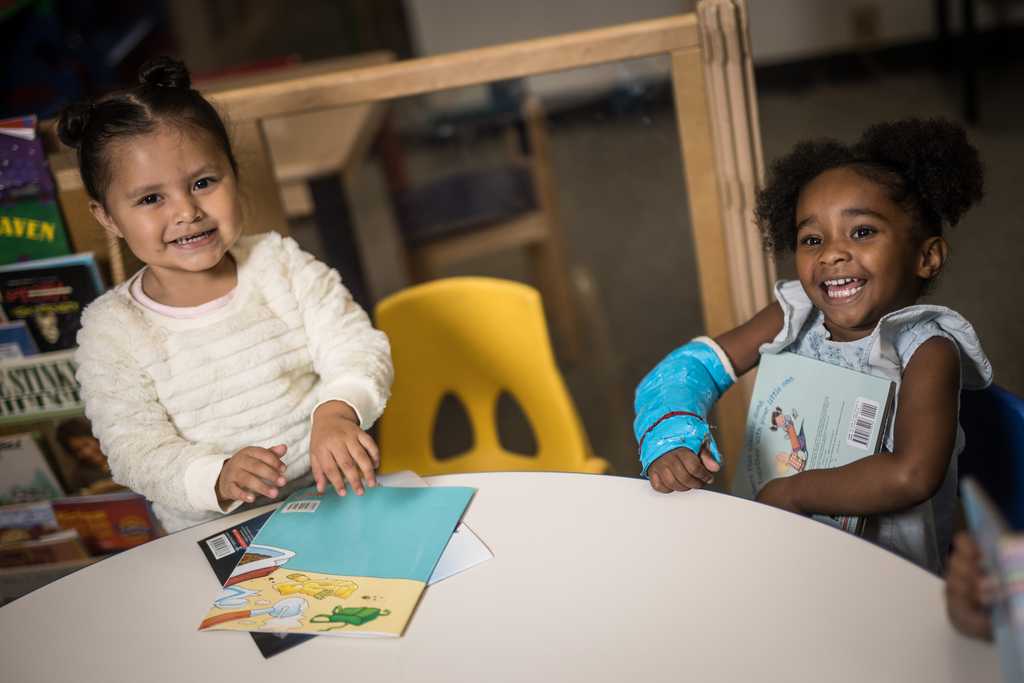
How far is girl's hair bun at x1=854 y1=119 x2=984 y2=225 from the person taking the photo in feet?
3.66

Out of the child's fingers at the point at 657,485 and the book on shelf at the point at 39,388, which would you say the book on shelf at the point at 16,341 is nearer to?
the book on shelf at the point at 39,388

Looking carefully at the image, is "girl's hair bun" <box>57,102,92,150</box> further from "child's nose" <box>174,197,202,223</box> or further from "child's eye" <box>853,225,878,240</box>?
"child's eye" <box>853,225,878,240</box>

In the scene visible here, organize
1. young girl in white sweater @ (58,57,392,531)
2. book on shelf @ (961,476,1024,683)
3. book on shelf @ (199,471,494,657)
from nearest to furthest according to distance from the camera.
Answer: book on shelf @ (961,476,1024,683) < book on shelf @ (199,471,494,657) < young girl in white sweater @ (58,57,392,531)

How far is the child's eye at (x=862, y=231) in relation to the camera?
112 cm

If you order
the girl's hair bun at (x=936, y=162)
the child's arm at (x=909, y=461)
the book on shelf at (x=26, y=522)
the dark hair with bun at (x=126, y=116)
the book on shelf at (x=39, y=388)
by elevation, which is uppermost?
the dark hair with bun at (x=126, y=116)

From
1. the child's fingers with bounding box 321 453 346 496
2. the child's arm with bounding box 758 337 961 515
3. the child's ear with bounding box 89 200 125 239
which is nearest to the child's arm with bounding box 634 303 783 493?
the child's arm with bounding box 758 337 961 515

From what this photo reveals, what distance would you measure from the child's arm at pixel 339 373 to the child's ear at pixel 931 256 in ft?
2.29

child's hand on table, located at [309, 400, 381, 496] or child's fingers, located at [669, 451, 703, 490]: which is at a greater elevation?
child's hand on table, located at [309, 400, 381, 496]

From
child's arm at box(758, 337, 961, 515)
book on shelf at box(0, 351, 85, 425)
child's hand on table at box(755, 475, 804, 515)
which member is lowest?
child's hand on table at box(755, 475, 804, 515)

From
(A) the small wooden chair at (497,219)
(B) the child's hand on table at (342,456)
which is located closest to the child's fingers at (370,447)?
(B) the child's hand on table at (342,456)

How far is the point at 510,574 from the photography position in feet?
2.97

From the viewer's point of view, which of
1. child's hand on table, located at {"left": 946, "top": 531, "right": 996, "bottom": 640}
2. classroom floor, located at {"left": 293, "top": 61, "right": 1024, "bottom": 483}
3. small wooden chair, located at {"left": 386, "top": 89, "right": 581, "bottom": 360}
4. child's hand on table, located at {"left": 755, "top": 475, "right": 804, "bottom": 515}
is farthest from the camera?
small wooden chair, located at {"left": 386, "top": 89, "right": 581, "bottom": 360}

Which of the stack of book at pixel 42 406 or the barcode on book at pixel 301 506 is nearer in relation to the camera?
the barcode on book at pixel 301 506

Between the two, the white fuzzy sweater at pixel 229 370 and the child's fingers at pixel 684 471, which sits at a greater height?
the white fuzzy sweater at pixel 229 370
